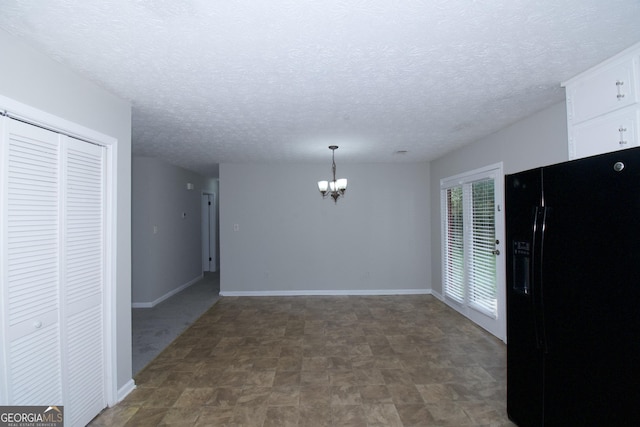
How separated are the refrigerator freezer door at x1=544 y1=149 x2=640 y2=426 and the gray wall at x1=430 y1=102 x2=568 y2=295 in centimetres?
132

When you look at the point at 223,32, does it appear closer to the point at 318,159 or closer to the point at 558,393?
the point at 558,393

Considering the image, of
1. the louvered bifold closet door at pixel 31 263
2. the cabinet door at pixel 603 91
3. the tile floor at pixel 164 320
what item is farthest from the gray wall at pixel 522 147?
the tile floor at pixel 164 320

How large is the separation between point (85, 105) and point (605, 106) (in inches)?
136

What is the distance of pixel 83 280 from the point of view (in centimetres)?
222

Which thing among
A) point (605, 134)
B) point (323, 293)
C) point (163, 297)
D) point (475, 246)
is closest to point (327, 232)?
point (323, 293)

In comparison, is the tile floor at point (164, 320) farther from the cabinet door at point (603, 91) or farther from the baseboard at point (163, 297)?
the cabinet door at point (603, 91)

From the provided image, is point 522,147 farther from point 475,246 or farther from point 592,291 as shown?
point 592,291

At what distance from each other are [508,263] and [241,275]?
468 centimetres

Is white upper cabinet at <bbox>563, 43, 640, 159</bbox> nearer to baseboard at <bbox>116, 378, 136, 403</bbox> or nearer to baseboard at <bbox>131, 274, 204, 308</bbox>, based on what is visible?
baseboard at <bbox>116, 378, 136, 403</bbox>

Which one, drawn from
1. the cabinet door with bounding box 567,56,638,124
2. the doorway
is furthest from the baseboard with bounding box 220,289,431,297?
the cabinet door with bounding box 567,56,638,124

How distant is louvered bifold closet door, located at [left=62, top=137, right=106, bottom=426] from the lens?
2.09 metres

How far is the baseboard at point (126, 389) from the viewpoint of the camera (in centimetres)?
254

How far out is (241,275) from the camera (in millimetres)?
5859

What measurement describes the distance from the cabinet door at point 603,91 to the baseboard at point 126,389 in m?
4.00
